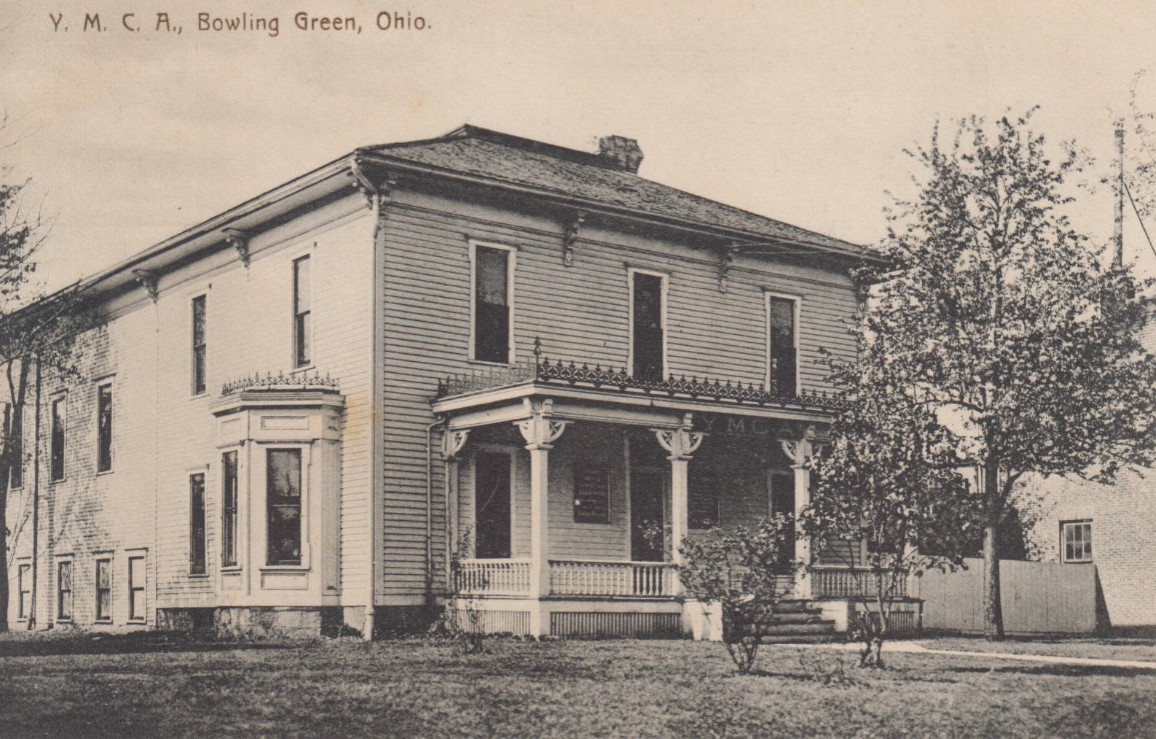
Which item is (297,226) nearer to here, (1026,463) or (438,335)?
(438,335)

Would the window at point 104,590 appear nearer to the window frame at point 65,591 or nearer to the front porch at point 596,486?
the window frame at point 65,591

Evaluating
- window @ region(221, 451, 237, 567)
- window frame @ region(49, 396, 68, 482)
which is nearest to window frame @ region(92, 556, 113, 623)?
window frame @ region(49, 396, 68, 482)

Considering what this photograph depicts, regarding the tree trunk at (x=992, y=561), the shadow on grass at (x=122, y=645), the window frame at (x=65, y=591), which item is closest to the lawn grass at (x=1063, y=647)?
the tree trunk at (x=992, y=561)

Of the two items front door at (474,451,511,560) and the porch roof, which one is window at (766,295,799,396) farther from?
front door at (474,451,511,560)

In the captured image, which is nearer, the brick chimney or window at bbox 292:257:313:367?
window at bbox 292:257:313:367

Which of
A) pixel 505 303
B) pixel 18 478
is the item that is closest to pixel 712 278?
pixel 505 303

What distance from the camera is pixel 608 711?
12.7 metres

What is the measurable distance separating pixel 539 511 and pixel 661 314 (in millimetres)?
6128

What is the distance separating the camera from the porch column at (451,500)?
861 inches

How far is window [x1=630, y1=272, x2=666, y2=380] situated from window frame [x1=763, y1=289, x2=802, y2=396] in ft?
8.36

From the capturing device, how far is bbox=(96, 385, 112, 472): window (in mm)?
29438

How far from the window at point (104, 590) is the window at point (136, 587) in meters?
0.97

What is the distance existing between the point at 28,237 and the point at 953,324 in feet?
54.0

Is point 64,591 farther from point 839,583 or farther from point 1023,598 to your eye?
point 1023,598
